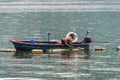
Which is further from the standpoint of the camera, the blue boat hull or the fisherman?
the fisherman

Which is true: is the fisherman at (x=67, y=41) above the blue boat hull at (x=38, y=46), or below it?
above

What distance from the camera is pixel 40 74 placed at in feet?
206

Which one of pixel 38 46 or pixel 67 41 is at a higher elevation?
pixel 67 41

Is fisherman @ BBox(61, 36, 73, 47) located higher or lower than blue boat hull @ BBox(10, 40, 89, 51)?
higher

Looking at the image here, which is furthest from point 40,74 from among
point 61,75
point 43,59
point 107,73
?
point 43,59

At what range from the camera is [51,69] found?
2598 inches

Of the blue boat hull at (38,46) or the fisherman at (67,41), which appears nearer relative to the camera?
the blue boat hull at (38,46)

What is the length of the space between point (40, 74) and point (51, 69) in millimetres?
3477

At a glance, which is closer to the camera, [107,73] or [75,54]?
[107,73]

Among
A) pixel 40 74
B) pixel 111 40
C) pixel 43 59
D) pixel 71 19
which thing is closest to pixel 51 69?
pixel 40 74

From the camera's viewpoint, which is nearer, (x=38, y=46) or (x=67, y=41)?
(x=38, y=46)

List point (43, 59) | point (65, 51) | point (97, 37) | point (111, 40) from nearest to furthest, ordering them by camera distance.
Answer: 1. point (43, 59)
2. point (65, 51)
3. point (111, 40)
4. point (97, 37)

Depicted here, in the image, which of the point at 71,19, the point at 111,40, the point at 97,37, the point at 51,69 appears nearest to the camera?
the point at 51,69

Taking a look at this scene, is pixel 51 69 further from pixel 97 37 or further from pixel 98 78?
pixel 97 37
